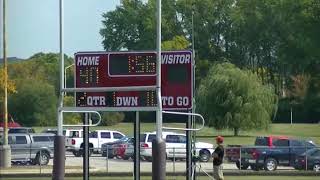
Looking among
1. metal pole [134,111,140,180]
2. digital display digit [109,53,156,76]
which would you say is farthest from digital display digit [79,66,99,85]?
metal pole [134,111,140,180]

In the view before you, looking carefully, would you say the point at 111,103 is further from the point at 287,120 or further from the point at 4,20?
the point at 287,120

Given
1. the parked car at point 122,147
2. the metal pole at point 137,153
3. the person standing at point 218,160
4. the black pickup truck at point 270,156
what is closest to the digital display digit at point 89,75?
the metal pole at point 137,153

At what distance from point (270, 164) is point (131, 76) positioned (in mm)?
21197

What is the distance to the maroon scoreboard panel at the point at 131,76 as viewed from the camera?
775 inches

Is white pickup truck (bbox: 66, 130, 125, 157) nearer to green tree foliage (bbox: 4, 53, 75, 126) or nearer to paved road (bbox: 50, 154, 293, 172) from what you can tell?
paved road (bbox: 50, 154, 293, 172)

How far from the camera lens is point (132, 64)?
65.2 feet

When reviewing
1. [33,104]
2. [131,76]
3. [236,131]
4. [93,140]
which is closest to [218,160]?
[131,76]

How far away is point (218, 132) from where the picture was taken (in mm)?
82438

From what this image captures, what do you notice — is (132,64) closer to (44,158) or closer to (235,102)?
(44,158)

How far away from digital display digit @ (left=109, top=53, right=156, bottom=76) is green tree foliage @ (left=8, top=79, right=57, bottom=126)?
6080cm

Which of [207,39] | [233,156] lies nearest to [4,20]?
[233,156]

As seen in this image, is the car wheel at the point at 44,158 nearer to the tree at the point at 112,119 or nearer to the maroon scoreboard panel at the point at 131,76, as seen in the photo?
the maroon scoreboard panel at the point at 131,76

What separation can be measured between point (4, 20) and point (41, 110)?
49059 millimetres

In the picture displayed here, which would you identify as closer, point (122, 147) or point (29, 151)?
point (29, 151)
